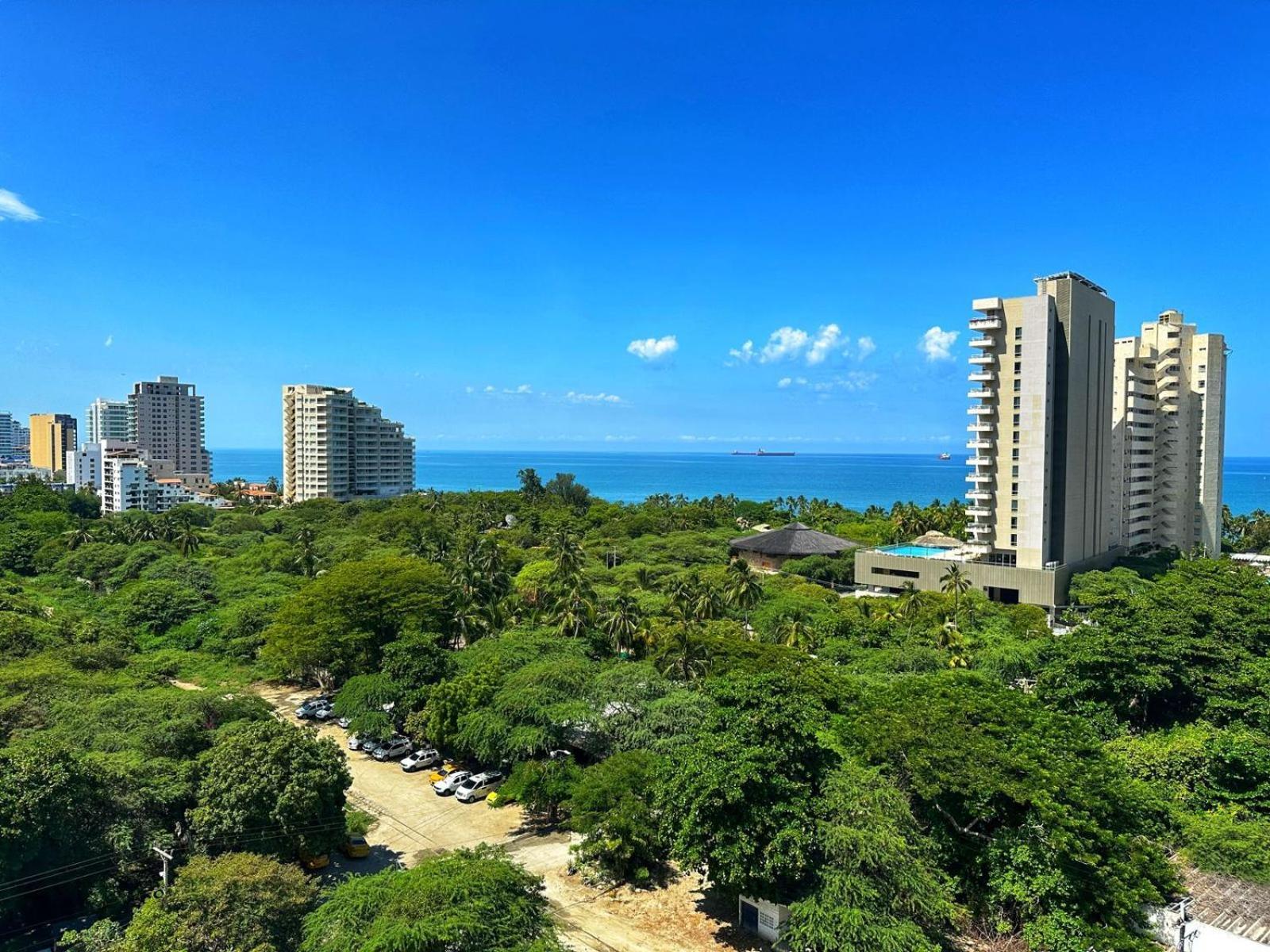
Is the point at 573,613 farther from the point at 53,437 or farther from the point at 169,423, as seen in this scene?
the point at 53,437

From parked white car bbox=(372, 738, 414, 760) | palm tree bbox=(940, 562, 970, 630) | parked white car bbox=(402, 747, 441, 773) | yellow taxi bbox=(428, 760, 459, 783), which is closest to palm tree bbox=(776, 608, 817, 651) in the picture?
palm tree bbox=(940, 562, 970, 630)

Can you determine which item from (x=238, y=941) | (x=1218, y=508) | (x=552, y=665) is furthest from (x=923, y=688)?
(x=1218, y=508)

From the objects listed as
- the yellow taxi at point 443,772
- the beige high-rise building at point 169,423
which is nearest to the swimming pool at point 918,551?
the yellow taxi at point 443,772

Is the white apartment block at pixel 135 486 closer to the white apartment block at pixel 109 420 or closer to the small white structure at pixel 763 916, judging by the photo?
the white apartment block at pixel 109 420

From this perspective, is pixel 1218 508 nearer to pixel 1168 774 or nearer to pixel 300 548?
pixel 1168 774

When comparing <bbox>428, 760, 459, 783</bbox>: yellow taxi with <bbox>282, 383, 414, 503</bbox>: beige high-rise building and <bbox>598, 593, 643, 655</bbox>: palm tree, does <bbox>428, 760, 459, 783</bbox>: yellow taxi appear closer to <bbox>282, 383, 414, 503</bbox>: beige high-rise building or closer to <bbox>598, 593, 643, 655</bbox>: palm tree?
<bbox>598, 593, 643, 655</bbox>: palm tree

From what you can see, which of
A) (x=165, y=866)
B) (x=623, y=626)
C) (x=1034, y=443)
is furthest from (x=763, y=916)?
(x=1034, y=443)
